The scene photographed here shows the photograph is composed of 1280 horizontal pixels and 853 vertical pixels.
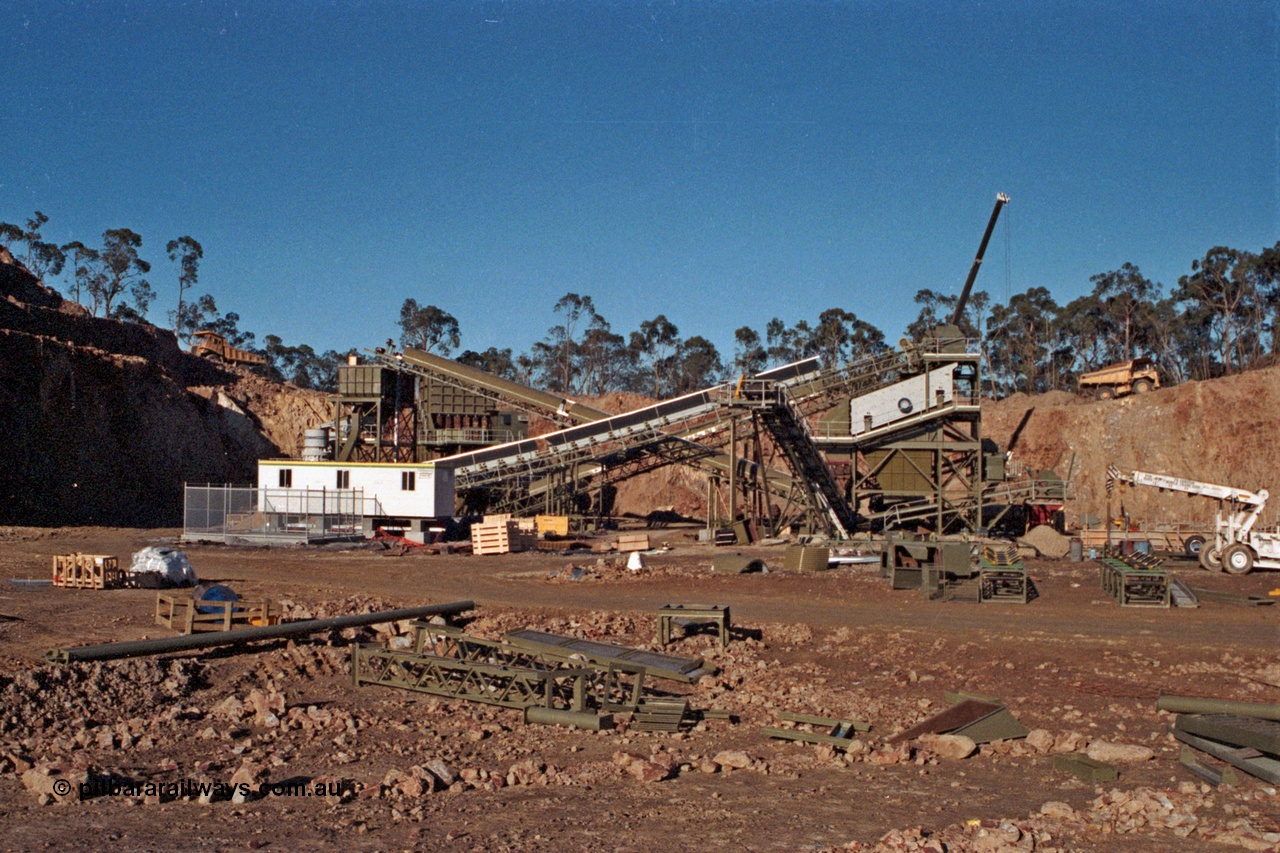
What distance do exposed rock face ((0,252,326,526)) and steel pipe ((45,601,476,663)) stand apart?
33062 mm

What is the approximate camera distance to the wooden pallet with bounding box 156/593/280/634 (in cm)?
1669

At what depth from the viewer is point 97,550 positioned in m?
31.3

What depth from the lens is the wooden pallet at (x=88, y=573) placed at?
864 inches

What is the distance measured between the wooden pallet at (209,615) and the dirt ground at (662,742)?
0.43 m

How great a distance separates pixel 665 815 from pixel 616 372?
105 metres

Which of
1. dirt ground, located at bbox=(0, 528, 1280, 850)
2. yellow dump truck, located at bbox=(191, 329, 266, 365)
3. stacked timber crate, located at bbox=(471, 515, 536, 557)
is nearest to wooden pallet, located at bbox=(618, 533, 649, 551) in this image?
stacked timber crate, located at bbox=(471, 515, 536, 557)

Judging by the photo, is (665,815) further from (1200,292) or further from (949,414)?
(1200,292)

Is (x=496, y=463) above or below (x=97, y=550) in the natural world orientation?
above

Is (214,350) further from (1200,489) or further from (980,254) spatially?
(1200,489)

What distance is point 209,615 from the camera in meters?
17.2

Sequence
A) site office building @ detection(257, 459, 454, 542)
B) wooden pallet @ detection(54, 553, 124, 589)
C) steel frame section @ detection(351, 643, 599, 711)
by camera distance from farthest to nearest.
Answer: site office building @ detection(257, 459, 454, 542), wooden pallet @ detection(54, 553, 124, 589), steel frame section @ detection(351, 643, 599, 711)

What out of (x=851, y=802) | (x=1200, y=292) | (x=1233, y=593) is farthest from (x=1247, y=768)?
(x=1200, y=292)

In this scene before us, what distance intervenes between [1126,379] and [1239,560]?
2903cm

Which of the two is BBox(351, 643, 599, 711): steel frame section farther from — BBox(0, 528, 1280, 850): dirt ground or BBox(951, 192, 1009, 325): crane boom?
BBox(951, 192, 1009, 325): crane boom
